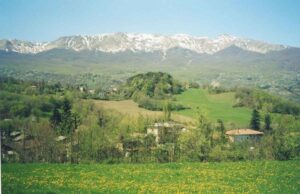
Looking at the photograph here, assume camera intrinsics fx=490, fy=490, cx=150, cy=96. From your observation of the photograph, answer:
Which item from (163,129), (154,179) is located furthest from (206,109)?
(154,179)

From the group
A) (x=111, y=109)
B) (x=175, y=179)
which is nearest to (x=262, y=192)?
(x=175, y=179)

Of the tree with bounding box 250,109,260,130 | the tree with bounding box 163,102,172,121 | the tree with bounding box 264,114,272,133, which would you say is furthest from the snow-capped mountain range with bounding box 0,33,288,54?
the tree with bounding box 163,102,172,121

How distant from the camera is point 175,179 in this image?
1316 centimetres

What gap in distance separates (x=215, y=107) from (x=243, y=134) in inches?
103

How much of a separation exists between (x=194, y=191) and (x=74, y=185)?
3.01 meters

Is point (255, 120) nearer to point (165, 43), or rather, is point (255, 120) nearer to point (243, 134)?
point (243, 134)

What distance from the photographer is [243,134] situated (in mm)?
23172

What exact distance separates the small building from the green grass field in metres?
0.44

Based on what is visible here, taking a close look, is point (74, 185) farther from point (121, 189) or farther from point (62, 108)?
point (62, 108)

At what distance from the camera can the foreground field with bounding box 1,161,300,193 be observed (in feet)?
37.5

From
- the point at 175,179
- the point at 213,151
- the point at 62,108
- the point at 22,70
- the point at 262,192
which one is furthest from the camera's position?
the point at 22,70

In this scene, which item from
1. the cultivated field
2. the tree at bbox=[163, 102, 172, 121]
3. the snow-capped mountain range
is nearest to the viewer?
the snow-capped mountain range

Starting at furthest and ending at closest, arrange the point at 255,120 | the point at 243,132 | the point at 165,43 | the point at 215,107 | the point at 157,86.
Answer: the point at 165,43
the point at 157,86
the point at 215,107
the point at 243,132
the point at 255,120

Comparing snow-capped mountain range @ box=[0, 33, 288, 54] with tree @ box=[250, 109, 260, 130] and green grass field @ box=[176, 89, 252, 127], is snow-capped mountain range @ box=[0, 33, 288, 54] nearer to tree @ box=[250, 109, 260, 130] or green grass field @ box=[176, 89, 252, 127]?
green grass field @ box=[176, 89, 252, 127]
